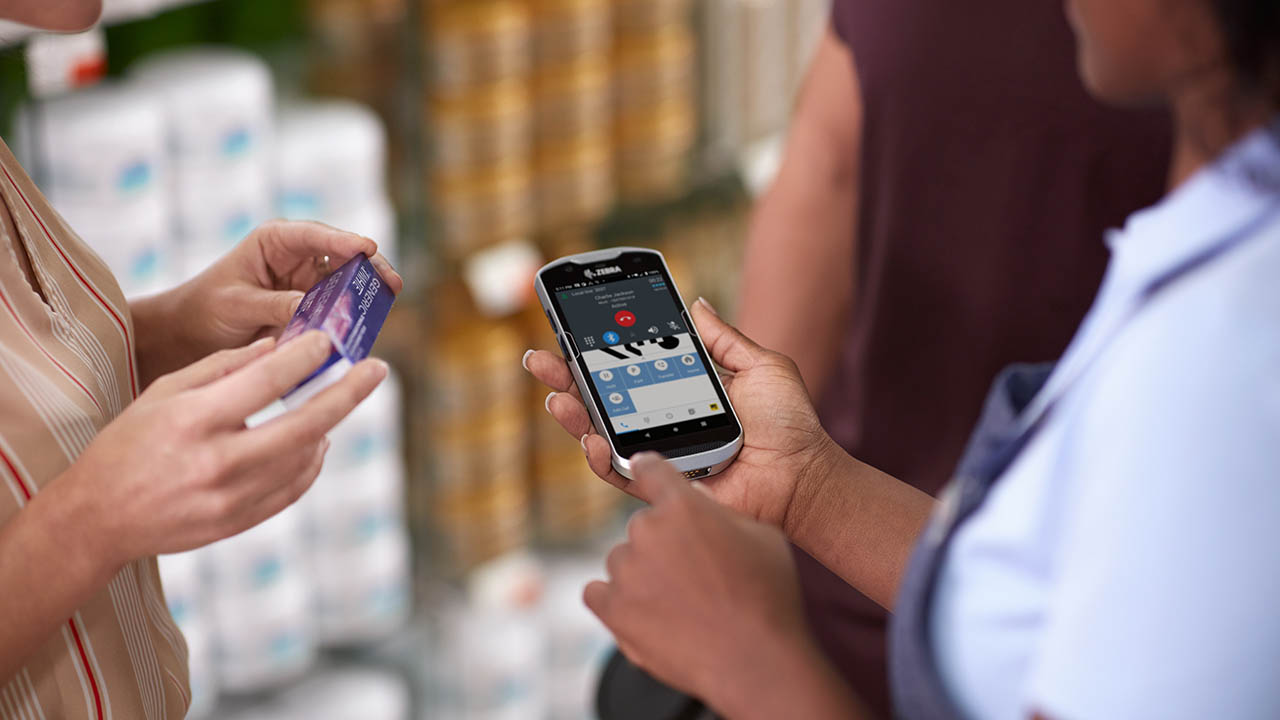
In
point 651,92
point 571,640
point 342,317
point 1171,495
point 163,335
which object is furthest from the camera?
point 571,640

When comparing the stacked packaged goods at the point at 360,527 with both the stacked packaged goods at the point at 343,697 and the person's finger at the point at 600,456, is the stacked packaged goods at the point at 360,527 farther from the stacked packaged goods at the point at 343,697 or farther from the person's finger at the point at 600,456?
the person's finger at the point at 600,456

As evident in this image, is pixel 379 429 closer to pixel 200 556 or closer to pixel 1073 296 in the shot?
pixel 200 556

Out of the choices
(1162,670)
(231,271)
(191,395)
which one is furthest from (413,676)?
(1162,670)

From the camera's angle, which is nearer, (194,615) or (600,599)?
(600,599)

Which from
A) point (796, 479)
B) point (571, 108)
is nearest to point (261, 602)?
point (571, 108)

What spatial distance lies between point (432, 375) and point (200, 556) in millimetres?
513

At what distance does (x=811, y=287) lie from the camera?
4.81ft

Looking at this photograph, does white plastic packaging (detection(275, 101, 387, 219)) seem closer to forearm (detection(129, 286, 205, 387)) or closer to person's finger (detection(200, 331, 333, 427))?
forearm (detection(129, 286, 205, 387))

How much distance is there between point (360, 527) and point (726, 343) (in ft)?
3.77

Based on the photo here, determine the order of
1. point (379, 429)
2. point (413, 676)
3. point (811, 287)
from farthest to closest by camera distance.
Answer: point (413, 676), point (379, 429), point (811, 287)

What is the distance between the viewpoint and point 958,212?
132 centimetres

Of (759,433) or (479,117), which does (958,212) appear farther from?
(479,117)

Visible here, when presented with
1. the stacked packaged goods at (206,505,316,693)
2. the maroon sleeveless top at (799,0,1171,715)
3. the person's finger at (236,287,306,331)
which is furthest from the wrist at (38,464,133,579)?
the stacked packaged goods at (206,505,316,693)

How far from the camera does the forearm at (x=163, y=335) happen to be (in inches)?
42.3
